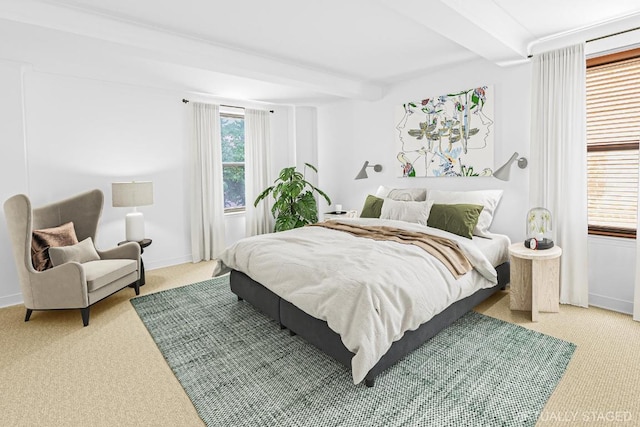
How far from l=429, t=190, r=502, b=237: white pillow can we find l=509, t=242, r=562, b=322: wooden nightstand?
1.39ft

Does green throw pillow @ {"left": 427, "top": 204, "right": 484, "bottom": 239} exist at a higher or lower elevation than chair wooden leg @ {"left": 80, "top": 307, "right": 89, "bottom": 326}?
higher

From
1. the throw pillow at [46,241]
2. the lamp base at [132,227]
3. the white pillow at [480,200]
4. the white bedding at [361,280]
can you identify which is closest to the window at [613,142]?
the white pillow at [480,200]

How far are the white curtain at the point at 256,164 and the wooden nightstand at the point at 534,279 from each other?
371cm

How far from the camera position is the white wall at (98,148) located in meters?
3.49

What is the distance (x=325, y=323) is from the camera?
87.7 inches

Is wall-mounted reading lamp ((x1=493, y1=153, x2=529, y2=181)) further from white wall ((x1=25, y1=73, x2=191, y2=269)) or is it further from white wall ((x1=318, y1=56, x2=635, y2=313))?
white wall ((x1=25, y1=73, x2=191, y2=269))

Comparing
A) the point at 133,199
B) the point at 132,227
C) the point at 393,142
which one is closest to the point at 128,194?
the point at 133,199

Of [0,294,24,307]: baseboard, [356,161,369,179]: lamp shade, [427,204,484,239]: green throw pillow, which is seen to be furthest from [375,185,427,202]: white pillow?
[0,294,24,307]: baseboard

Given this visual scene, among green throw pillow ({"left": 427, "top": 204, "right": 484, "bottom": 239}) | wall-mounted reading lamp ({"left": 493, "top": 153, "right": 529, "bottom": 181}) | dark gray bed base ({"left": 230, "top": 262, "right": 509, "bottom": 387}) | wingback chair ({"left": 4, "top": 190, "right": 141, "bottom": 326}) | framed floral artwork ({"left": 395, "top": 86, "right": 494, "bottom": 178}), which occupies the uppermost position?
framed floral artwork ({"left": 395, "top": 86, "right": 494, "bottom": 178})

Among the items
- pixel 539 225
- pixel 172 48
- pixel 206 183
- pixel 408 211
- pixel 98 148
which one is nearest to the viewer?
pixel 172 48

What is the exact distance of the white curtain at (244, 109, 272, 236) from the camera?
18.0ft

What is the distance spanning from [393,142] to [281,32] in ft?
7.41

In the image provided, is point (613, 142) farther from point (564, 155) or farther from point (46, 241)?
point (46, 241)

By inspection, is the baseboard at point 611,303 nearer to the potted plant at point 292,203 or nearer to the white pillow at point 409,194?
the white pillow at point 409,194
